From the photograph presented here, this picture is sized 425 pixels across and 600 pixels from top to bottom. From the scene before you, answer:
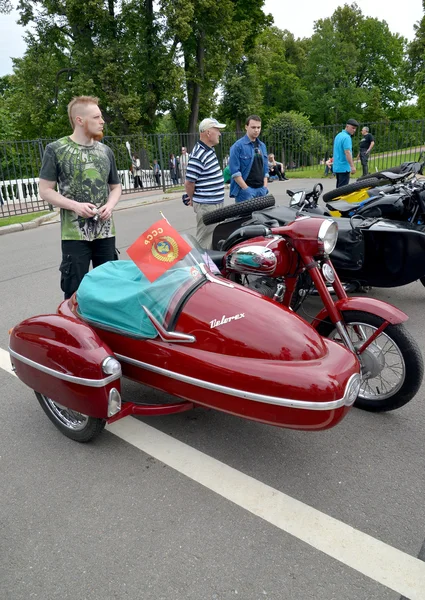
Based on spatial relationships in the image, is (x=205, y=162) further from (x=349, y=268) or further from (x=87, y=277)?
(x=87, y=277)

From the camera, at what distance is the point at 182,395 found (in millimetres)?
2463

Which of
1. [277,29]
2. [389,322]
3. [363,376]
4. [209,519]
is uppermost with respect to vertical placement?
[277,29]

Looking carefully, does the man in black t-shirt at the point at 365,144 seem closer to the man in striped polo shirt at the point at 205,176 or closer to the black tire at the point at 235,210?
the man in striped polo shirt at the point at 205,176

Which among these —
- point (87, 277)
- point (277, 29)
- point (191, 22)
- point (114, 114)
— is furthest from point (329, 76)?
point (87, 277)

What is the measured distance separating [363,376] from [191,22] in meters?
27.8

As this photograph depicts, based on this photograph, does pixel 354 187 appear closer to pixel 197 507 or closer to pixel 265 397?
pixel 265 397

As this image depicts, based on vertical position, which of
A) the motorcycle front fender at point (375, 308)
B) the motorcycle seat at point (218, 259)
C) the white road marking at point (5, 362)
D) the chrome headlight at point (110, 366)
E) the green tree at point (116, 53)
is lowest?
the white road marking at point (5, 362)

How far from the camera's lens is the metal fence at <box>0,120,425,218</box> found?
46.2 feet

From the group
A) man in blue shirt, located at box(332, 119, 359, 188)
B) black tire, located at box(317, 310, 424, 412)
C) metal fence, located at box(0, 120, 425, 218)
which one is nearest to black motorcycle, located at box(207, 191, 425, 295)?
black tire, located at box(317, 310, 424, 412)

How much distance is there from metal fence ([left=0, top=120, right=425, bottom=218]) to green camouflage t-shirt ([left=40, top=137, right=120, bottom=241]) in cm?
1059

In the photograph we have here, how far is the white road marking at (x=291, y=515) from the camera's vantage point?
6.23ft

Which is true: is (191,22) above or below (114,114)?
above

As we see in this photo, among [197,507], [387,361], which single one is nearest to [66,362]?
[197,507]

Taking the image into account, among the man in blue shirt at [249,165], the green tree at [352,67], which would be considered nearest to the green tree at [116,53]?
the man in blue shirt at [249,165]
